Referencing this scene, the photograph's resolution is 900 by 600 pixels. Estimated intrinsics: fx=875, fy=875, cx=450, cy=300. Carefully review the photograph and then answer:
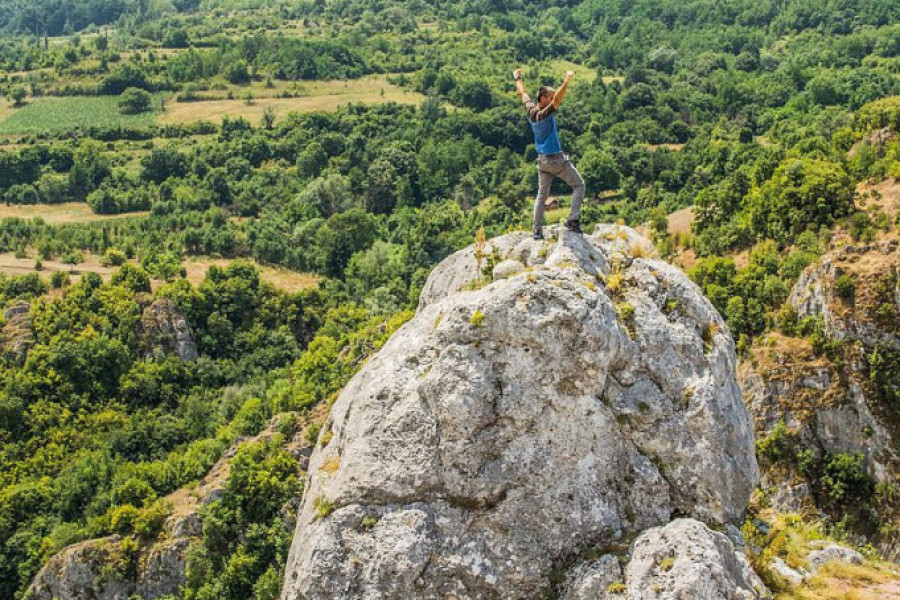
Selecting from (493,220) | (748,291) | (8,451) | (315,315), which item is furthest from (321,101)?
(748,291)

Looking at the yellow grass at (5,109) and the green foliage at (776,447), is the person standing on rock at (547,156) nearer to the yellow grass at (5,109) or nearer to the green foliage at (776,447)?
the green foliage at (776,447)

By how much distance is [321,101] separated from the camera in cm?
15900

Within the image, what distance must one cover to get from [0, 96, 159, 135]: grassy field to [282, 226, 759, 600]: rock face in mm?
146692

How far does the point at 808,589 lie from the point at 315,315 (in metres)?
77.6

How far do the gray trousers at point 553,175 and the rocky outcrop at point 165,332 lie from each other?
66017mm

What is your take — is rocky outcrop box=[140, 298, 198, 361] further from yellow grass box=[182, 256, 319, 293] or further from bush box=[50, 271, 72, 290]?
yellow grass box=[182, 256, 319, 293]

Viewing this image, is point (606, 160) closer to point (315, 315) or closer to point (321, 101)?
point (315, 315)

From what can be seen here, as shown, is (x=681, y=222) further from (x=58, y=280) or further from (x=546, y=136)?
(x=58, y=280)

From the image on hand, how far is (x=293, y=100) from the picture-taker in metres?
160

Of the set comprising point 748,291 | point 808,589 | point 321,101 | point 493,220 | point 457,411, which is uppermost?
point 457,411

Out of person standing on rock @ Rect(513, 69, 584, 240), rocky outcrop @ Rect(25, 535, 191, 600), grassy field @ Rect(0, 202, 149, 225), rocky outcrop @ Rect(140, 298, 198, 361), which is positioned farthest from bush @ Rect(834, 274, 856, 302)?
grassy field @ Rect(0, 202, 149, 225)

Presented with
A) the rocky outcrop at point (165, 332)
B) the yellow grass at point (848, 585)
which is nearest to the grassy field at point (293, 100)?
the rocky outcrop at point (165, 332)

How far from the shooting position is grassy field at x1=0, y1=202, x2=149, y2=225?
117875 millimetres

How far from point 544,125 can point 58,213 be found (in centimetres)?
11557
